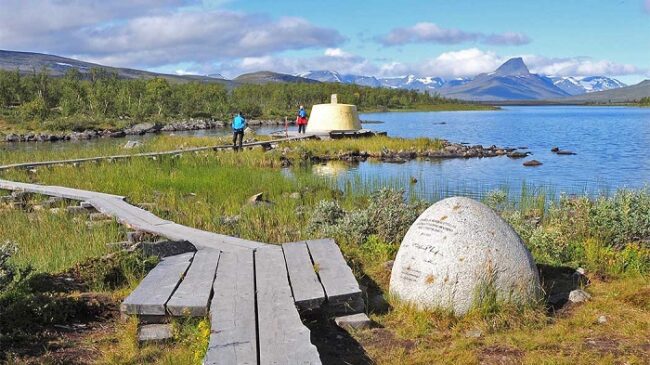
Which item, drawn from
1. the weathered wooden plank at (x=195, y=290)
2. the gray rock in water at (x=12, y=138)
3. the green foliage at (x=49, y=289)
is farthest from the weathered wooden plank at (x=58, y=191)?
the gray rock in water at (x=12, y=138)

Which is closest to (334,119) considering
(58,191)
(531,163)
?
(531,163)

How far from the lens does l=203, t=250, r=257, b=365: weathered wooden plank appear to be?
4.11 metres

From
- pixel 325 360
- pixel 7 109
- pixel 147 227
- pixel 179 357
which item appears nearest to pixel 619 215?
pixel 325 360

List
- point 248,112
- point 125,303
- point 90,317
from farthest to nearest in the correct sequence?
point 248,112, point 90,317, point 125,303

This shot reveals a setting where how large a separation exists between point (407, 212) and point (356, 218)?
2.71 ft

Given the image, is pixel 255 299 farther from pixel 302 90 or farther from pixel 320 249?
pixel 302 90

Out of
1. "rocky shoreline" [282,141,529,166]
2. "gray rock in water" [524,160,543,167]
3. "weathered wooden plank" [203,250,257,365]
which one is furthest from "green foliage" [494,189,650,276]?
"gray rock in water" [524,160,543,167]

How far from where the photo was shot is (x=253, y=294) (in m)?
5.34

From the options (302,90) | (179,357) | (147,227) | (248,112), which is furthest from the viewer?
(302,90)

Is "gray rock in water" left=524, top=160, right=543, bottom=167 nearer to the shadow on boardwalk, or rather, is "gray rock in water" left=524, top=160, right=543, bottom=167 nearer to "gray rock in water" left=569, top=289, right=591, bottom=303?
"gray rock in water" left=569, top=289, right=591, bottom=303

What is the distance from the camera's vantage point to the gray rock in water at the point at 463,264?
563 cm

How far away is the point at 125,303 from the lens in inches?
204

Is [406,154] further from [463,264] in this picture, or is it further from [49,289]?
[49,289]

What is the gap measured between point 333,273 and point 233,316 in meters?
1.46
